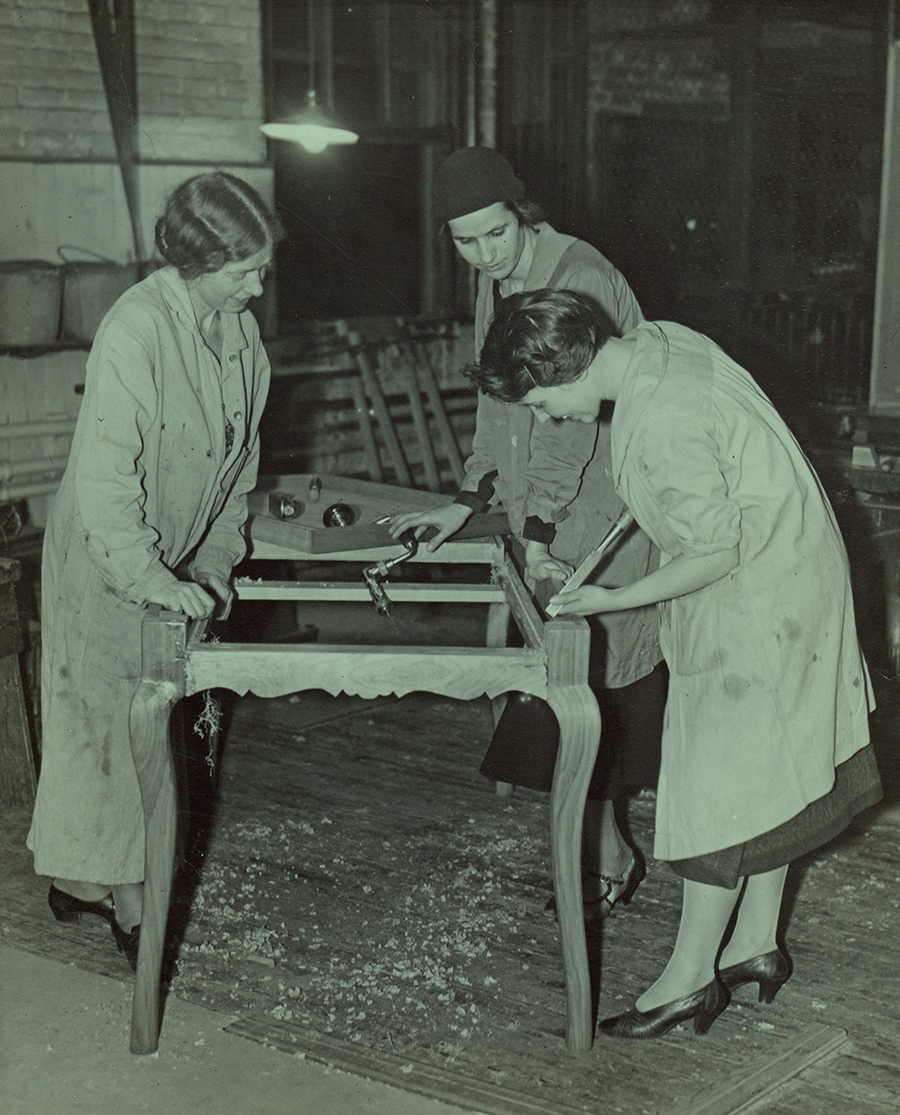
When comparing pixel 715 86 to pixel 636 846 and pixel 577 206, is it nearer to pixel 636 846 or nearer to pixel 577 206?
pixel 577 206

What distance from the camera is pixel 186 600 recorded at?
2668 mm

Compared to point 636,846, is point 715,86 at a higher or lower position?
higher

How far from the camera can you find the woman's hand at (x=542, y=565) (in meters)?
2.99

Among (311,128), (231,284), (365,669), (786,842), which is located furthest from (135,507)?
(311,128)

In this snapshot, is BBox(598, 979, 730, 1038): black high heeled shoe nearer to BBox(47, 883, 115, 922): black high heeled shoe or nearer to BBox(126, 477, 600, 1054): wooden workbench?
BBox(126, 477, 600, 1054): wooden workbench

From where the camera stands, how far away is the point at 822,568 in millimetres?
2598

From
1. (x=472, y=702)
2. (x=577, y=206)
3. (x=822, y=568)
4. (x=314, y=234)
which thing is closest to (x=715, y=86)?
(x=577, y=206)

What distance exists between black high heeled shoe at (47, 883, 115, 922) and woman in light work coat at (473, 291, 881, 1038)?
131 centimetres

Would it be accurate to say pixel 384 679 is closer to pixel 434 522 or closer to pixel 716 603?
pixel 716 603

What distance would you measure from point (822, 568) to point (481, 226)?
117 cm

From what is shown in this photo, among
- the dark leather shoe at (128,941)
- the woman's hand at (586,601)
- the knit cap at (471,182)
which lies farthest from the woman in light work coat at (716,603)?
the dark leather shoe at (128,941)

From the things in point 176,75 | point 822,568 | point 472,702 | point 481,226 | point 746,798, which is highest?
point 176,75

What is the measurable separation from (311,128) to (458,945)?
545 centimetres

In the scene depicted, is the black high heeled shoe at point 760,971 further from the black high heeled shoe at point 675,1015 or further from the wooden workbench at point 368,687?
the wooden workbench at point 368,687
